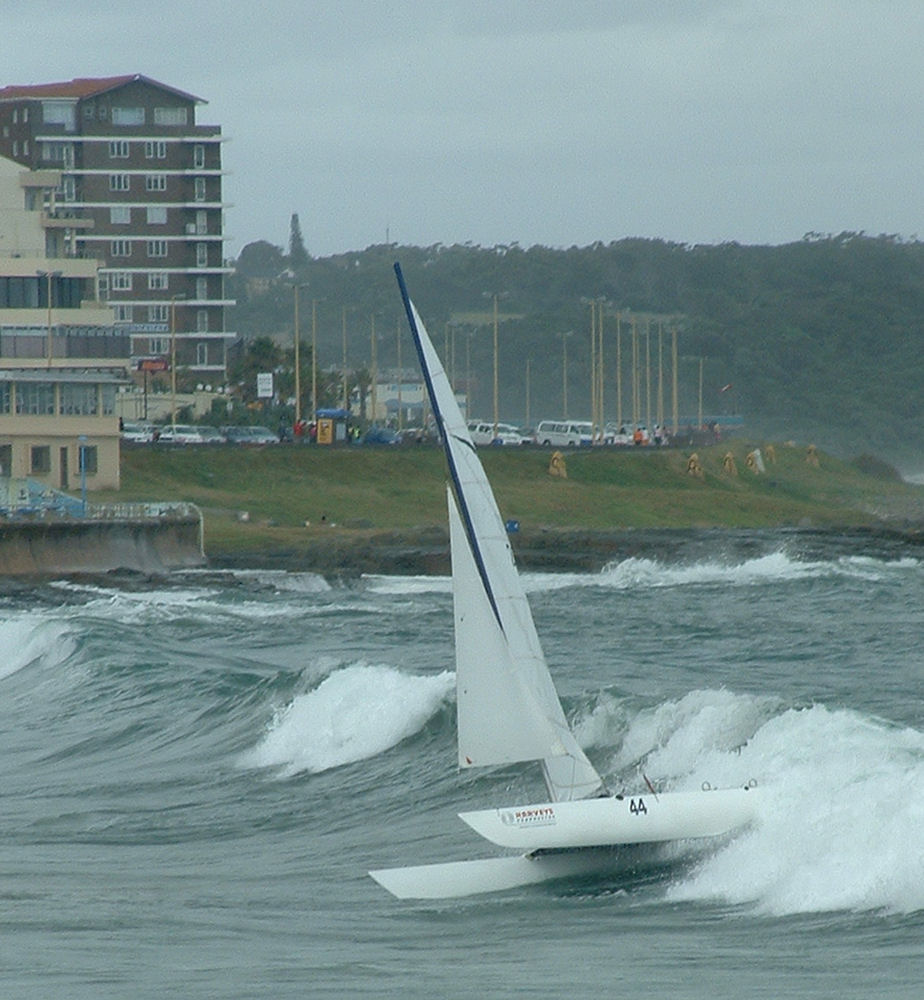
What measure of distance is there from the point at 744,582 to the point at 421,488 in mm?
27342

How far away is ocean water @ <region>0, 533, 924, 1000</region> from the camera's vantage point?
50.8 feet

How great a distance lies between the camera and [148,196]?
131 metres

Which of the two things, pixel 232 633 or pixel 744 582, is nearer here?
pixel 232 633

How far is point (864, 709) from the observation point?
2725 cm

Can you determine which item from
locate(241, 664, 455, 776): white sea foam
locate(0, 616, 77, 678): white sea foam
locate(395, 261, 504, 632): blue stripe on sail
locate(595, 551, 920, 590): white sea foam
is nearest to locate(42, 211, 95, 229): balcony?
locate(595, 551, 920, 590): white sea foam

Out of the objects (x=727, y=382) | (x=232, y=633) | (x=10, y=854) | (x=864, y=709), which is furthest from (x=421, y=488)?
(x=727, y=382)

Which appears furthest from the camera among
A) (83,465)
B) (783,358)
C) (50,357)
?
(783,358)

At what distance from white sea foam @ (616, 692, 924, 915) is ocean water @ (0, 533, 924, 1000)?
3 cm

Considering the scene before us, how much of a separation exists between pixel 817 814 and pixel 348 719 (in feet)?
37.8

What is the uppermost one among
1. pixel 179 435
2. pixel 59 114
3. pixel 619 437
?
pixel 59 114

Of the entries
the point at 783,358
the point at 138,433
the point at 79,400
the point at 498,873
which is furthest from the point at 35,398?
the point at 783,358

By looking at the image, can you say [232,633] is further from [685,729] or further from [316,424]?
[316,424]

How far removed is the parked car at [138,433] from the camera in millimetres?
86438

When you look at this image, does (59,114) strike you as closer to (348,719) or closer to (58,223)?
(58,223)
